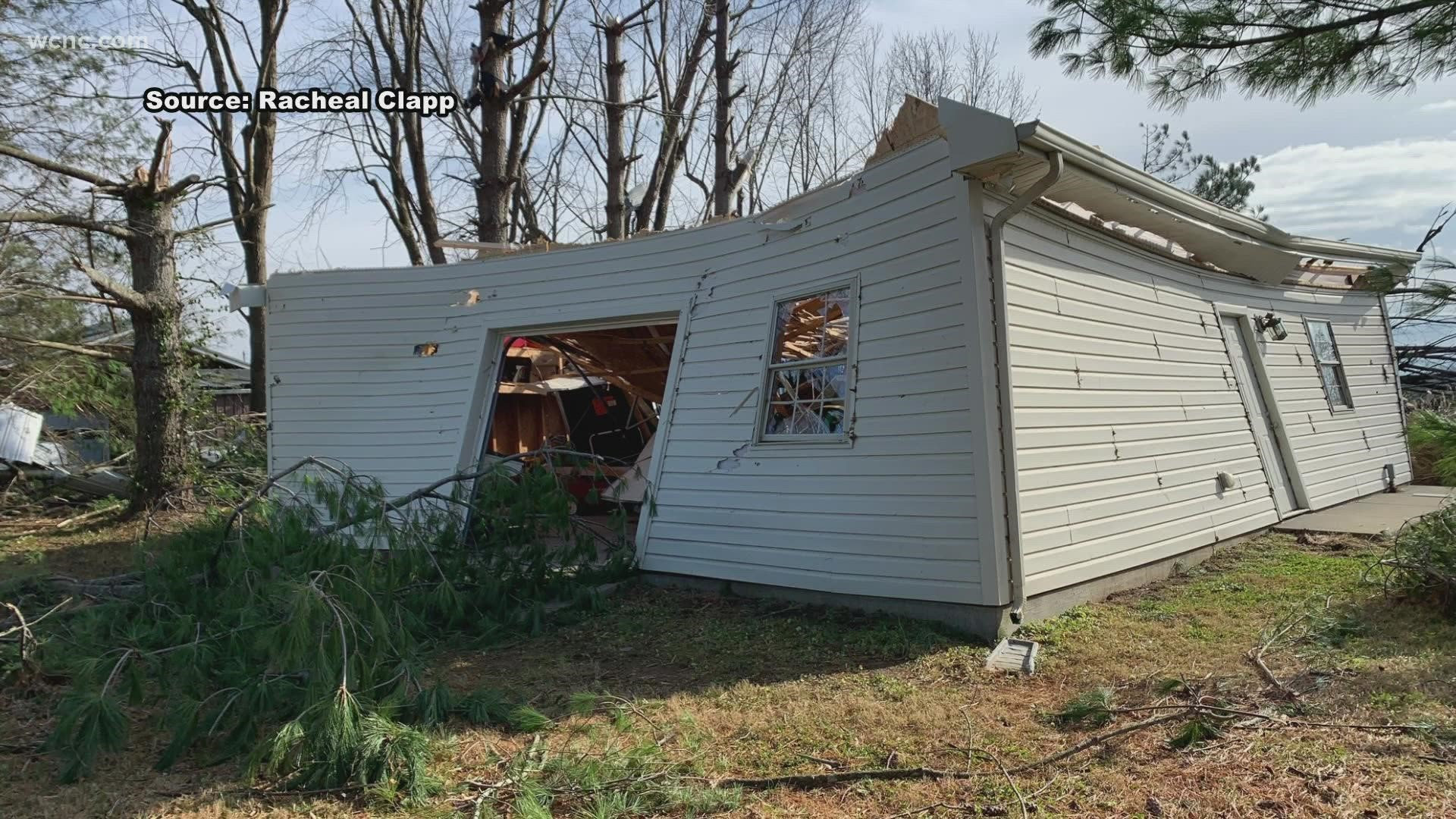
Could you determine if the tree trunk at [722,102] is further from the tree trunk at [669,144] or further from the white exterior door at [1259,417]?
the white exterior door at [1259,417]

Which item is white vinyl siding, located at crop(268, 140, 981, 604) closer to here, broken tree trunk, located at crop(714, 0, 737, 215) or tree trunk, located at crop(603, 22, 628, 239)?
tree trunk, located at crop(603, 22, 628, 239)

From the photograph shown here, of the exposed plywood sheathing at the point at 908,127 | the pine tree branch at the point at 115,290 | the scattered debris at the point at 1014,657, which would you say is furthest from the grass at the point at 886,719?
the pine tree branch at the point at 115,290

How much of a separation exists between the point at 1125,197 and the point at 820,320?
8.31 feet

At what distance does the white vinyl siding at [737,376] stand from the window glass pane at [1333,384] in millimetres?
6118

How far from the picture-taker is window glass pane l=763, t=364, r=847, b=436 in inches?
248

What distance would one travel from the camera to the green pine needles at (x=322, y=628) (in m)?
3.70

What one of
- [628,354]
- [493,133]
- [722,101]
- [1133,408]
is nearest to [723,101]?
[722,101]

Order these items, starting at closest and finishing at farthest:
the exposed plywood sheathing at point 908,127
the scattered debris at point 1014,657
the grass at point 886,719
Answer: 1. the grass at point 886,719
2. the scattered debris at point 1014,657
3. the exposed plywood sheathing at point 908,127

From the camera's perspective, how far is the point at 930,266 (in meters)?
5.58

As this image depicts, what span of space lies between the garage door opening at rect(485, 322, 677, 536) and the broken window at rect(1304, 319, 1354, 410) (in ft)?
22.1

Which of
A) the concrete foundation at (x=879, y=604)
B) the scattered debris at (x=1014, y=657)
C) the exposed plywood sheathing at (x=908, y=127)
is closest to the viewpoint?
the scattered debris at (x=1014, y=657)

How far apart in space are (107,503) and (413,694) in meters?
9.64

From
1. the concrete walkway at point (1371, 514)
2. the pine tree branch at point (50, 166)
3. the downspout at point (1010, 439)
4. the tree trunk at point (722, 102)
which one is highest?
the tree trunk at point (722, 102)

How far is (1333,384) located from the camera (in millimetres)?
9539
